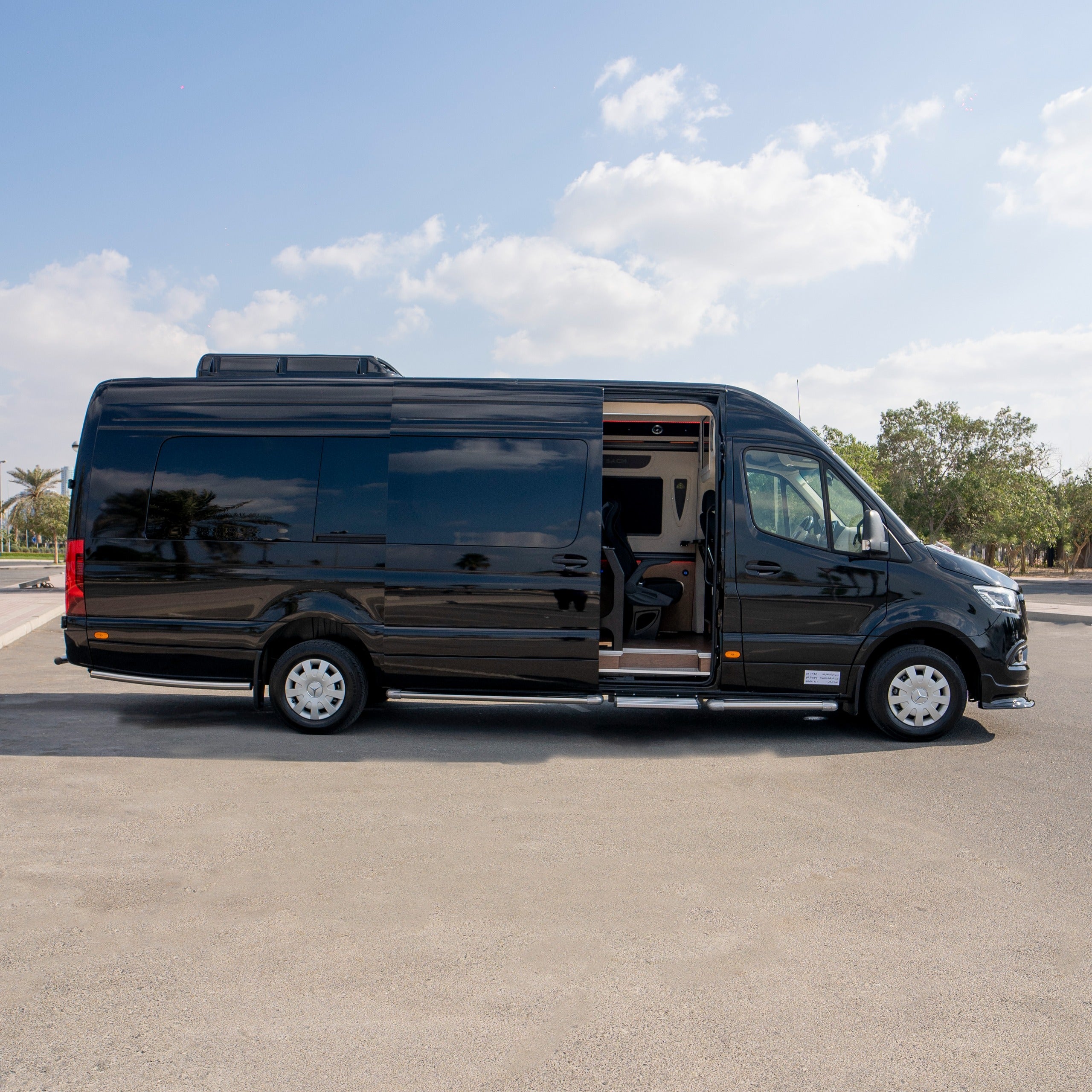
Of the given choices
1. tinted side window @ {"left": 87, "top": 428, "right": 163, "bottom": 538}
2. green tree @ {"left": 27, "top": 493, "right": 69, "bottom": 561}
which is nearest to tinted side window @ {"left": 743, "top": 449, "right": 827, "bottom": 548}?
tinted side window @ {"left": 87, "top": 428, "right": 163, "bottom": 538}

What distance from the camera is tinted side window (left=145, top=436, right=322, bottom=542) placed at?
287 inches

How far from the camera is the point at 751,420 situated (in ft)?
24.1

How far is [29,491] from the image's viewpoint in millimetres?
69688

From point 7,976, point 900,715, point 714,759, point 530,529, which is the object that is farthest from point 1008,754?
point 7,976

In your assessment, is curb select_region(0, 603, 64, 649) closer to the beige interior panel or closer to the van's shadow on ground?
the van's shadow on ground

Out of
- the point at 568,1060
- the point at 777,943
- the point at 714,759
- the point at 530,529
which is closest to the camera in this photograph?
the point at 568,1060

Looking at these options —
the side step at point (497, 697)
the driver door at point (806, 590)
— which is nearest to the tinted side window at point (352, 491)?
the side step at point (497, 697)

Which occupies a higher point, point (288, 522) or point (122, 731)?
point (288, 522)

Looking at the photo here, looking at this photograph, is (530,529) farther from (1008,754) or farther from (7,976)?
(7,976)

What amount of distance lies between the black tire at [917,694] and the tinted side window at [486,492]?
2.65 metres

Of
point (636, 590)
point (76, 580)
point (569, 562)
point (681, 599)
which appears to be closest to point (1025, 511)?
point (681, 599)

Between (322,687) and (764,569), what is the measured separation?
354cm

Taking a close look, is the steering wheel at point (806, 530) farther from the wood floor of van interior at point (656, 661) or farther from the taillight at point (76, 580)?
the taillight at point (76, 580)

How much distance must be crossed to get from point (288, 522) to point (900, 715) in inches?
196
